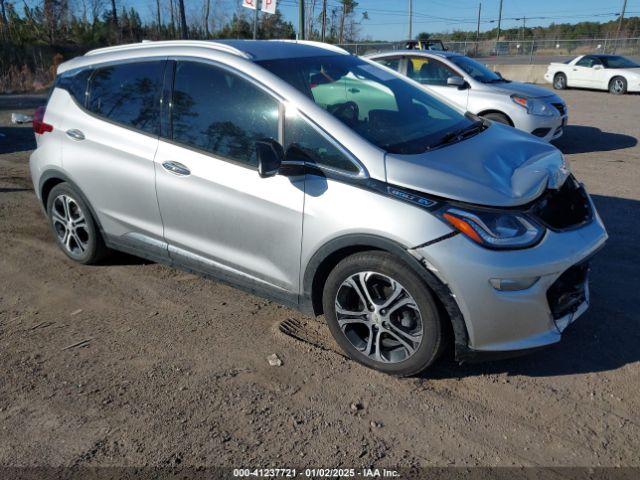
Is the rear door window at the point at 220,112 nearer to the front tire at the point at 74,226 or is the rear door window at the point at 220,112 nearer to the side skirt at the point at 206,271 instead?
the side skirt at the point at 206,271

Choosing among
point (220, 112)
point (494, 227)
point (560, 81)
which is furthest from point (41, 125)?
point (560, 81)

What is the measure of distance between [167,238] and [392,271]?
184 centimetres

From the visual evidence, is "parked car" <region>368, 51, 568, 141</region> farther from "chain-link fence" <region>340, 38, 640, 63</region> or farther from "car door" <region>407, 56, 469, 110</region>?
"chain-link fence" <region>340, 38, 640, 63</region>

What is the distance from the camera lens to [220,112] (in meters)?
3.84

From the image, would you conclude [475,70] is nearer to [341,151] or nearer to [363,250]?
[341,151]

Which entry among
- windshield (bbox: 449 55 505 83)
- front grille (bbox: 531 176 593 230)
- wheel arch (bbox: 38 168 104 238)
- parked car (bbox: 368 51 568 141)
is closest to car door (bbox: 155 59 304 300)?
wheel arch (bbox: 38 168 104 238)

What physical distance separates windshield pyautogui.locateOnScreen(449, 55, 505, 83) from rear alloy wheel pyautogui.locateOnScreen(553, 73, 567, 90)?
12828 mm

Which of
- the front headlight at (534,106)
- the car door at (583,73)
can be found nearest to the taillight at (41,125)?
the front headlight at (534,106)

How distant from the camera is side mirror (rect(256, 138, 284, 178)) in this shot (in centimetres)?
340

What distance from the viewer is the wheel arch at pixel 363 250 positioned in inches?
121

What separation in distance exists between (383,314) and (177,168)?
1734 mm

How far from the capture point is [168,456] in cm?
280

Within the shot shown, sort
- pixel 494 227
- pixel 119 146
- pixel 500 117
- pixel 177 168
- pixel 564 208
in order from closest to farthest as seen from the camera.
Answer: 1. pixel 494 227
2. pixel 564 208
3. pixel 177 168
4. pixel 119 146
5. pixel 500 117

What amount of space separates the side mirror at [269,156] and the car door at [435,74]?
7.08 meters
